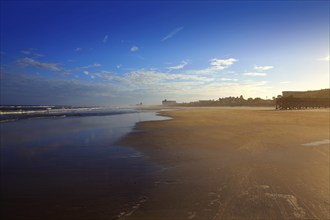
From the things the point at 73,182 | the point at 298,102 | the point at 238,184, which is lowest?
the point at 238,184

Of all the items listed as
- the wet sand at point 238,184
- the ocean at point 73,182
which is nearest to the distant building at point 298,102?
the wet sand at point 238,184

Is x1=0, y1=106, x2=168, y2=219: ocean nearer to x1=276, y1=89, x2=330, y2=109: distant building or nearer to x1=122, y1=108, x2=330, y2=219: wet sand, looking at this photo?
x1=122, y1=108, x2=330, y2=219: wet sand

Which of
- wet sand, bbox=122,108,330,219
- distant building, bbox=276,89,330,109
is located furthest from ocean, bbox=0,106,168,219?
distant building, bbox=276,89,330,109

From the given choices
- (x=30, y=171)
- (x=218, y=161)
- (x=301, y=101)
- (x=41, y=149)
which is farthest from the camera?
(x=301, y=101)

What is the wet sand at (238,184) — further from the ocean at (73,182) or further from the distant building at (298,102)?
the distant building at (298,102)

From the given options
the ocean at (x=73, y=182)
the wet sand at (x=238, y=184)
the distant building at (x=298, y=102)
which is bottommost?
the wet sand at (x=238, y=184)

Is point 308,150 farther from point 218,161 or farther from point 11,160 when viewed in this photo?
point 11,160

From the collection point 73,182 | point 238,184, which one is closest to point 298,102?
point 238,184

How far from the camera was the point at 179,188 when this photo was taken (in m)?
6.48

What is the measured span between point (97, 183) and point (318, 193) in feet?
18.8

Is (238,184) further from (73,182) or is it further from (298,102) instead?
(298,102)

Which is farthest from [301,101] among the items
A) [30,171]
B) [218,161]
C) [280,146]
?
[30,171]

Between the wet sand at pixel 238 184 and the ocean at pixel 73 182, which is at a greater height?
the ocean at pixel 73 182

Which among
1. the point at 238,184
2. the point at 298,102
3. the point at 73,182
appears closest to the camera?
the point at 238,184
